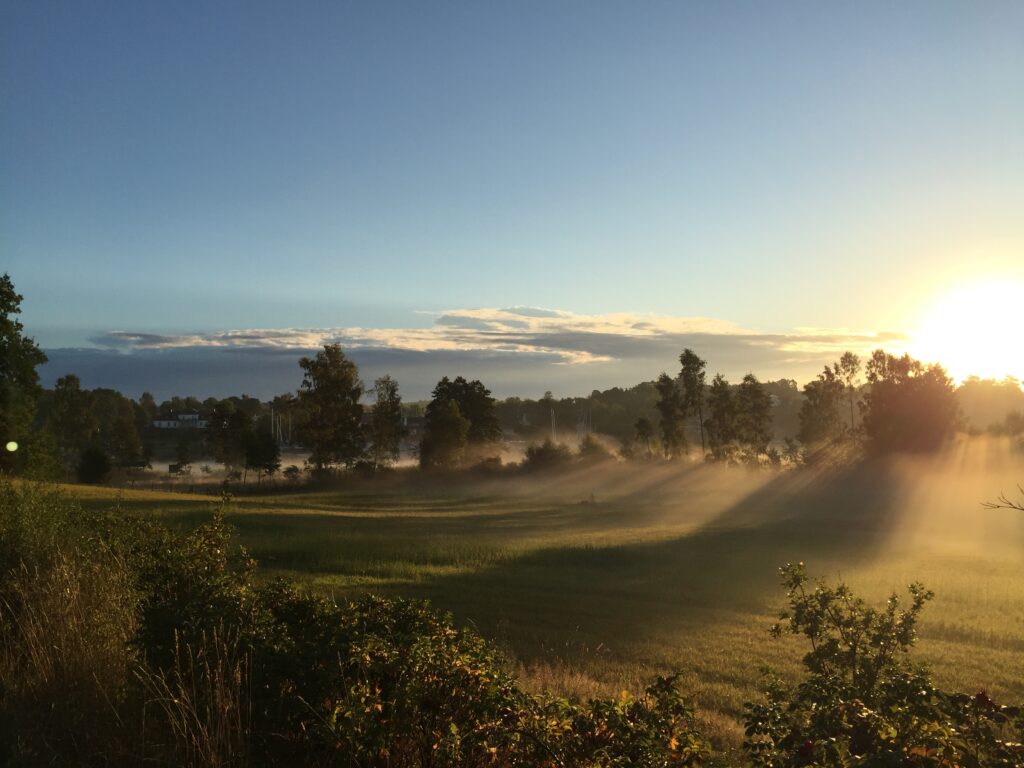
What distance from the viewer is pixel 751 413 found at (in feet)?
258

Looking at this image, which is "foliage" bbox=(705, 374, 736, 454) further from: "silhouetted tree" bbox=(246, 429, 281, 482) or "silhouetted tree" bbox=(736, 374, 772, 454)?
"silhouetted tree" bbox=(246, 429, 281, 482)

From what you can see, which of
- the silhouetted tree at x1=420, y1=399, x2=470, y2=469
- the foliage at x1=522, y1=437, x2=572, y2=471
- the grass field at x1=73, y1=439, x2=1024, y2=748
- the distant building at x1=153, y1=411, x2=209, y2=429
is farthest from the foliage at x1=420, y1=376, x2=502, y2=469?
the distant building at x1=153, y1=411, x2=209, y2=429

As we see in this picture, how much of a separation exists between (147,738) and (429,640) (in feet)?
6.90

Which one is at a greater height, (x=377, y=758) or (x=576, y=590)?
(x=377, y=758)

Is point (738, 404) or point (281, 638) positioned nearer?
point (281, 638)

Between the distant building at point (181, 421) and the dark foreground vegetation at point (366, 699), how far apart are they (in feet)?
428

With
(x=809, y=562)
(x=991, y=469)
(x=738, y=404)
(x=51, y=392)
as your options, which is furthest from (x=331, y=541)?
(x=51, y=392)

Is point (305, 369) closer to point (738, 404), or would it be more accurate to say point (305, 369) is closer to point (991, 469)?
point (738, 404)

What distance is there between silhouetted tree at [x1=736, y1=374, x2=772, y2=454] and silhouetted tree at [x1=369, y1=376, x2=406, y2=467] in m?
33.3

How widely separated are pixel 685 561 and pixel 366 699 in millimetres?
22708

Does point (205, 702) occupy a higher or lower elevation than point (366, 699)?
lower

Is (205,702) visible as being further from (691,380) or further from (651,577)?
(691,380)

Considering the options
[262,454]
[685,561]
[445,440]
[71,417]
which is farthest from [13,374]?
[71,417]

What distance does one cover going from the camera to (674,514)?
4581 cm
